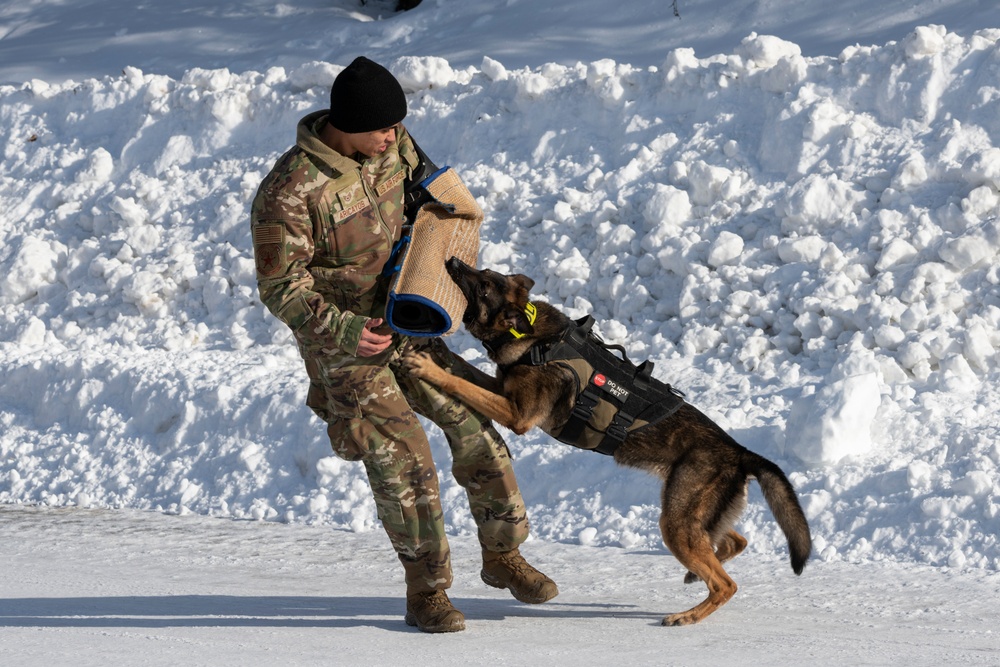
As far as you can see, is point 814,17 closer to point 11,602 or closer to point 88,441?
point 88,441

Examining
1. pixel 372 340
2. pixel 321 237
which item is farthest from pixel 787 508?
pixel 321 237

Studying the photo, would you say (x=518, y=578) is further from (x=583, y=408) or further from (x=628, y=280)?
(x=628, y=280)

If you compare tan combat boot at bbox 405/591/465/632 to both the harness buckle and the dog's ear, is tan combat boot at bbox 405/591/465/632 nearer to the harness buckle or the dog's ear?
the harness buckle

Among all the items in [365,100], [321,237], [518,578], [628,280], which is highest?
[365,100]

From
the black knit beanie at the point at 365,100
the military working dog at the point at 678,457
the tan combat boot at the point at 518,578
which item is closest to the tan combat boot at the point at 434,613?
the tan combat boot at the point at 518,578

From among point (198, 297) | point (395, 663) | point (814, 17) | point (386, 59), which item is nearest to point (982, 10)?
point (814, 17)

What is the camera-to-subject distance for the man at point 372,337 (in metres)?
4.16

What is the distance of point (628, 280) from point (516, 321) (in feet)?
12.1

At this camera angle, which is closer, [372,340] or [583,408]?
[372,340]

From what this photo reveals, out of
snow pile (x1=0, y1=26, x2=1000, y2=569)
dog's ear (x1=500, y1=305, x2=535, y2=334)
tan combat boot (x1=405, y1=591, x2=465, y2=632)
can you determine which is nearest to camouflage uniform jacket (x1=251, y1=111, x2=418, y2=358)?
dog's ear (x1=500, y1=305, x2=535, y2=334)

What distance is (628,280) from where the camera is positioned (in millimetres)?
8461

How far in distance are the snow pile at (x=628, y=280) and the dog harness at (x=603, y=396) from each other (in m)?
1.46

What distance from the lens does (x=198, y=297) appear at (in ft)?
31.2

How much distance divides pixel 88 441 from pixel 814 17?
29.1 ft
